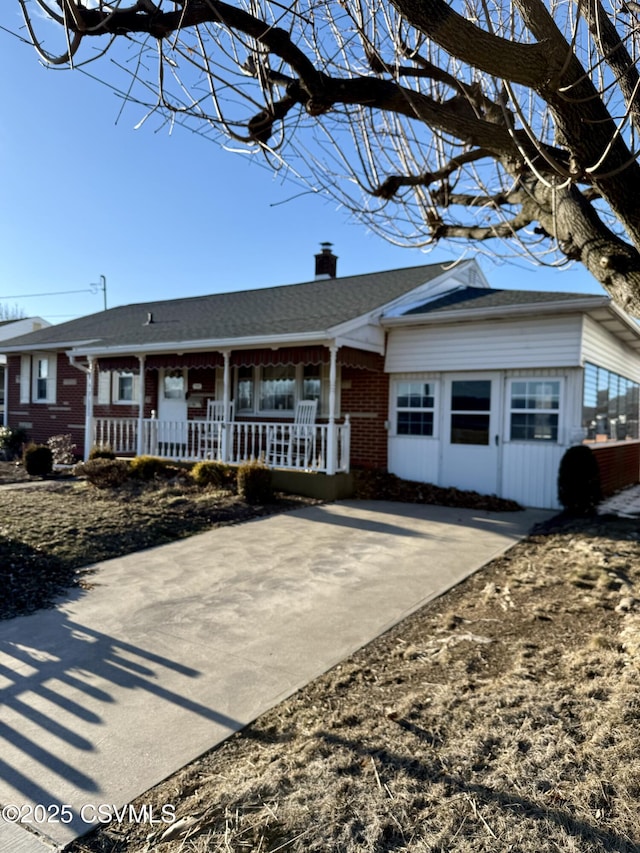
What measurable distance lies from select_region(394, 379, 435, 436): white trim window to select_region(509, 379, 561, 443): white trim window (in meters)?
1.64

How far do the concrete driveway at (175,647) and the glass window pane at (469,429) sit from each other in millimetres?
3545

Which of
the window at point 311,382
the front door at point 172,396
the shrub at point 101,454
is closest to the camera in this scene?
the shrub at point 101,454

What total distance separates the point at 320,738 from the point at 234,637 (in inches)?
59.6

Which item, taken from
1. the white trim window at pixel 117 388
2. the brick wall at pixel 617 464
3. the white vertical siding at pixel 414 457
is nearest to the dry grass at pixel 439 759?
the white vertical siding at pixel 414 457

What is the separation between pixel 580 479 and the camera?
9.40 m

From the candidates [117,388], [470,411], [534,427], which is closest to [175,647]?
[534,427]

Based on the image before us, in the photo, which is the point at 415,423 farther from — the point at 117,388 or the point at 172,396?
the point at 117,388

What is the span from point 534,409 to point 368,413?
3.46 meters

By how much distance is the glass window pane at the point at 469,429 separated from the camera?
10969 mm

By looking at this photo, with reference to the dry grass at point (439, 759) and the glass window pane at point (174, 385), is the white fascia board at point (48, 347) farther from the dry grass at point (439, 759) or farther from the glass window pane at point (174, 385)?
the dry grass at point (439, 759)

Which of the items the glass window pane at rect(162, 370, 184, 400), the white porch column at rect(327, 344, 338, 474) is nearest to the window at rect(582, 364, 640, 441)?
the white porch column at rect(327, 344, 338, 474)

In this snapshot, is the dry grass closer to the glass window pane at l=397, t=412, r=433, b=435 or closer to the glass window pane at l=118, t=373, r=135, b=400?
the glass window pane at l=397, t=412, r=433, b=435

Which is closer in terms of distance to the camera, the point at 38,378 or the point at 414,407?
the point at 414,407

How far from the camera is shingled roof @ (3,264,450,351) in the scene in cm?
1179
